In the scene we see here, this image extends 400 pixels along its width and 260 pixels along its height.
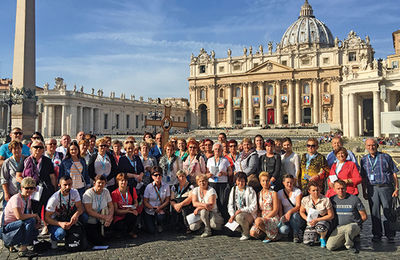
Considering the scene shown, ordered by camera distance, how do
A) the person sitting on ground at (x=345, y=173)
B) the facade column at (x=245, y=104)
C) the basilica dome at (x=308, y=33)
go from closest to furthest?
1. the person sitting on ground at (x=345, y=173)
2. the facade column at (x=245, y=104)
3. the basilica dome at (x=308, y=33)

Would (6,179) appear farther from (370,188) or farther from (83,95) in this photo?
(83,95)

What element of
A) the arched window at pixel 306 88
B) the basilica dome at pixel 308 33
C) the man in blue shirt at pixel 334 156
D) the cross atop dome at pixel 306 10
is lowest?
the man in blue shirt at pixel 334 156

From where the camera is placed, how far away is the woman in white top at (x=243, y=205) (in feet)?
20.9

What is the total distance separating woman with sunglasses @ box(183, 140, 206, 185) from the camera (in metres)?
7.33

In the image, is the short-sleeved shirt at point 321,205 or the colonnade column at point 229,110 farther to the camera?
the colonnade column at point 229,110

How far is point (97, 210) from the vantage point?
611 centimetres

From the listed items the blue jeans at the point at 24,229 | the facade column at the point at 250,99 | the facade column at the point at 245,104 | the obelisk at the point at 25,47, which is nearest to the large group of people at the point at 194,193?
the blue jeans at the point at 24,229

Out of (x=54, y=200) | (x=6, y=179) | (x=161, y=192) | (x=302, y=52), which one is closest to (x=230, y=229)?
(x=161, y=192)

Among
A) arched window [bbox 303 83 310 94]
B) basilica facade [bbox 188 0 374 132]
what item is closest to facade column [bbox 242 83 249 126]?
basilica facade [bbox 188 0 374 132]

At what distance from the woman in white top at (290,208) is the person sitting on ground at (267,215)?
0.55ft

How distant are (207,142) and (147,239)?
254 cm

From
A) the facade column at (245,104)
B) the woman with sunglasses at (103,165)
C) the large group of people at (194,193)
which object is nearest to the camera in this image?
the large group of people at (194,193)

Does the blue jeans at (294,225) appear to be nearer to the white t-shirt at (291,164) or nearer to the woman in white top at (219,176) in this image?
the white t-shirt at (291,164)

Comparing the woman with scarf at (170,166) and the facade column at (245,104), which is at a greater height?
the facade column at (245,104)
